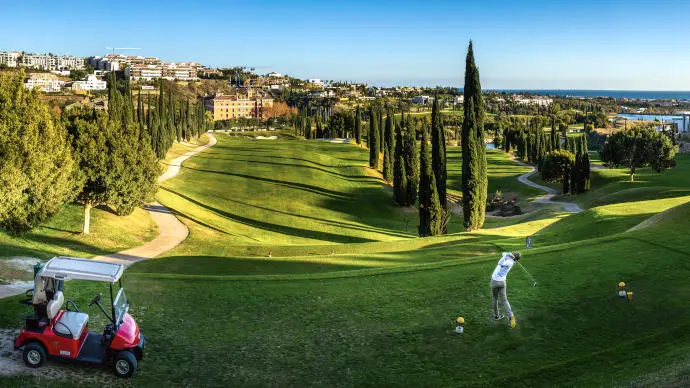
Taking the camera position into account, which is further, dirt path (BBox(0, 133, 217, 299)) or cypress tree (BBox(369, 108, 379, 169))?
cypress tree (BBox(369, 108, 379, 169))

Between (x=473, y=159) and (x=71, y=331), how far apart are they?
39277 mm

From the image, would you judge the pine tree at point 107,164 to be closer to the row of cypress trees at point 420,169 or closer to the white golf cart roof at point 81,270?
the row of cypress trees at point 420,169

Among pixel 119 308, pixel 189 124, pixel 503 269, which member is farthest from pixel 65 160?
pixel 189 124

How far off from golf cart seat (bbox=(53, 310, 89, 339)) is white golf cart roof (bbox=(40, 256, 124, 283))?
0.98 m

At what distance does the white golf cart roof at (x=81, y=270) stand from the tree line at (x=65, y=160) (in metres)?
17.3

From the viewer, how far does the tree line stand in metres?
26.5

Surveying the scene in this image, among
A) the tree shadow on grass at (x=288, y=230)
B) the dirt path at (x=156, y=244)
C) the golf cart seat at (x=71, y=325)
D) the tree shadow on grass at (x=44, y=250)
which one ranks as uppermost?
the golf cart seat at (x=71, y=325)

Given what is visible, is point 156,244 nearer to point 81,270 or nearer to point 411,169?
point 81,270

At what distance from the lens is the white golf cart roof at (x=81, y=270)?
38.3 feet

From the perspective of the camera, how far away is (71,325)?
38.9 feet

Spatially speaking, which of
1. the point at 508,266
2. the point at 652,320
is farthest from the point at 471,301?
the point at 652,320

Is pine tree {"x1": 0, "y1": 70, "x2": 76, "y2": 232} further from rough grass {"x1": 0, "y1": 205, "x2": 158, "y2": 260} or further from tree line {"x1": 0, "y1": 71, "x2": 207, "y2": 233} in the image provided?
rough grass {"x1": 0, "y1": 205, "x2": 158, "y2": 260}

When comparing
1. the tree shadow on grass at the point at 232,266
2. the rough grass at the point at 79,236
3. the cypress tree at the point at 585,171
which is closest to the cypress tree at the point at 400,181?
A: the cypress tree at the point at 585,171

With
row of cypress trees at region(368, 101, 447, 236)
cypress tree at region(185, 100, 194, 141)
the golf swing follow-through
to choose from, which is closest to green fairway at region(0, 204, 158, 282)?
the golf swing follow-through
